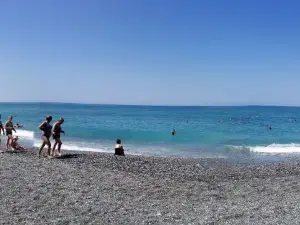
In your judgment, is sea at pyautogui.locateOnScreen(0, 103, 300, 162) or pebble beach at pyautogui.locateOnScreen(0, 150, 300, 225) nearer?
pebble beach at pyautogui.locateOnScreen(0, 150, 300, 225)

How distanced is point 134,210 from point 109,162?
787cm

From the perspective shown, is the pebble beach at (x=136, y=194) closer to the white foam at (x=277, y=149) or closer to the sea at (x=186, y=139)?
the sea at (x=186, y=139)

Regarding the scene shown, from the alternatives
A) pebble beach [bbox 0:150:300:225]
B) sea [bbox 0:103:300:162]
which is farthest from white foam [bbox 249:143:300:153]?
pebble beach [bbox 0:150:300:225]

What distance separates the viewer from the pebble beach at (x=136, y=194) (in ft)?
31.1

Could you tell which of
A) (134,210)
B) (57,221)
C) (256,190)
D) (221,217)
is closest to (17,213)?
(57,221)

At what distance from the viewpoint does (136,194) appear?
11867 mm

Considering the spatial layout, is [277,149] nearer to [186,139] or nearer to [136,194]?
[186,139]

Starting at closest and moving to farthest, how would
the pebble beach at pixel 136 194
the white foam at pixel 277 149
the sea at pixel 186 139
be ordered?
the pebble beach at pixel 136 194
the sea at pixel 186 139
the white foam at pixel 277 149

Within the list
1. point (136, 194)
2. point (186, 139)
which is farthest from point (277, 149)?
point (136, 194)

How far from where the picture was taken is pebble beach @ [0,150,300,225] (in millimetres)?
9492

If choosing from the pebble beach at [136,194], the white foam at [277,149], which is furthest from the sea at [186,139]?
the pebble beach at [136,194]

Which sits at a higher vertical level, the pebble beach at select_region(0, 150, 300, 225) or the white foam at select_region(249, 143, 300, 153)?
the pebble beach at select_region(0, 150, 300, 225)

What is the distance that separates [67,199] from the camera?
10.8m

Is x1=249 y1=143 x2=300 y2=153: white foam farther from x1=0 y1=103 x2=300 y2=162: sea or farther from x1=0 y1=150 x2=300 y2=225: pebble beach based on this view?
x1=0 y1=150 x2=300 y2=225: pebble beach
